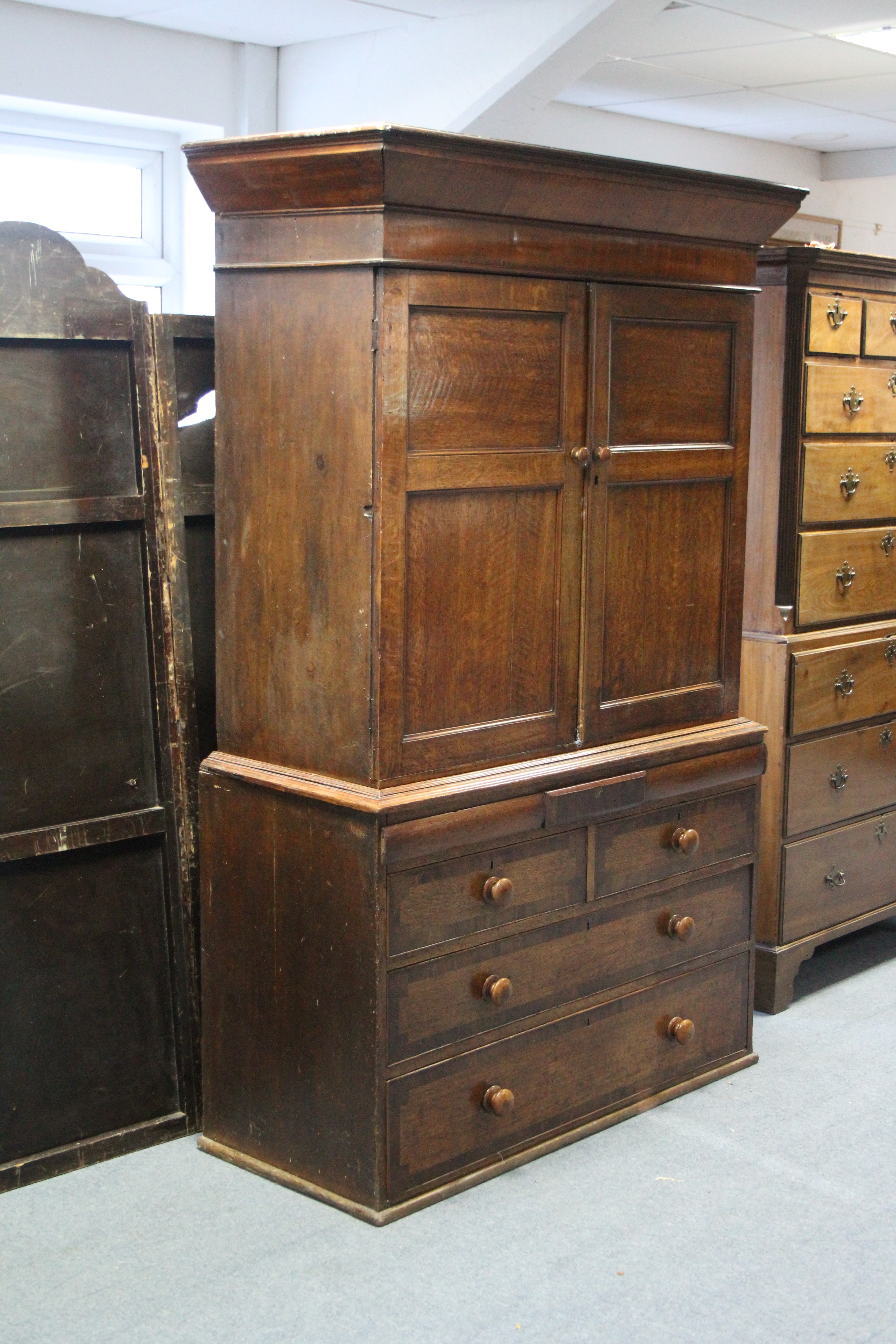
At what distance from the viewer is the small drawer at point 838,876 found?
361 cm

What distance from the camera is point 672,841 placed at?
3.00 meters

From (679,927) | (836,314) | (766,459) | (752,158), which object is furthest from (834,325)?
(752,158)

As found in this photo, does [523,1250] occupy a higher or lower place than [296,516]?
lower

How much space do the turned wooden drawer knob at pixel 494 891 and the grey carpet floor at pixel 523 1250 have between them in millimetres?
514

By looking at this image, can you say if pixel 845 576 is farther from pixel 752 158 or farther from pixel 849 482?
pixel 752 158

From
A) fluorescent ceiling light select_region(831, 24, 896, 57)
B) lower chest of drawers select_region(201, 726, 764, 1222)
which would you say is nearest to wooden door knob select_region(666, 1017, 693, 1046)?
lower chest of drawers select_region(201, 726, 764, 1222)

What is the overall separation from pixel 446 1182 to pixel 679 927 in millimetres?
704

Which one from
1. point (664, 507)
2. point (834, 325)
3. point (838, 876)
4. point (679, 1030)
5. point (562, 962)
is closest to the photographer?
point (562, 962)

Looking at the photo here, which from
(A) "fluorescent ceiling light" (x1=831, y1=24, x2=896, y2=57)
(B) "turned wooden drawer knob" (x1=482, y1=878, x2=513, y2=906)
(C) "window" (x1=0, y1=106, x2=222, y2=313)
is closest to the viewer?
(B) "turned wooden drawer knob" (x1=482, y1=878, x2=513, y2=906)

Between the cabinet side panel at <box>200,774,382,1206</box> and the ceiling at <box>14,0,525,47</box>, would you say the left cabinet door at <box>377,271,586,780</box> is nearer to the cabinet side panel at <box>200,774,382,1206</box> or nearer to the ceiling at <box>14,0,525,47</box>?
the cabinet side panel at <box>200,774,382,1206</box>

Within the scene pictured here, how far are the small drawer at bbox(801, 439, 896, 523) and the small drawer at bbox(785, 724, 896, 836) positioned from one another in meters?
0.53

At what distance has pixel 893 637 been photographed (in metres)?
3.80

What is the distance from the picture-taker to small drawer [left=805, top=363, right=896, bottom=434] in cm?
347

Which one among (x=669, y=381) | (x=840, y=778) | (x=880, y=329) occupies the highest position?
(x=880, y=329)
